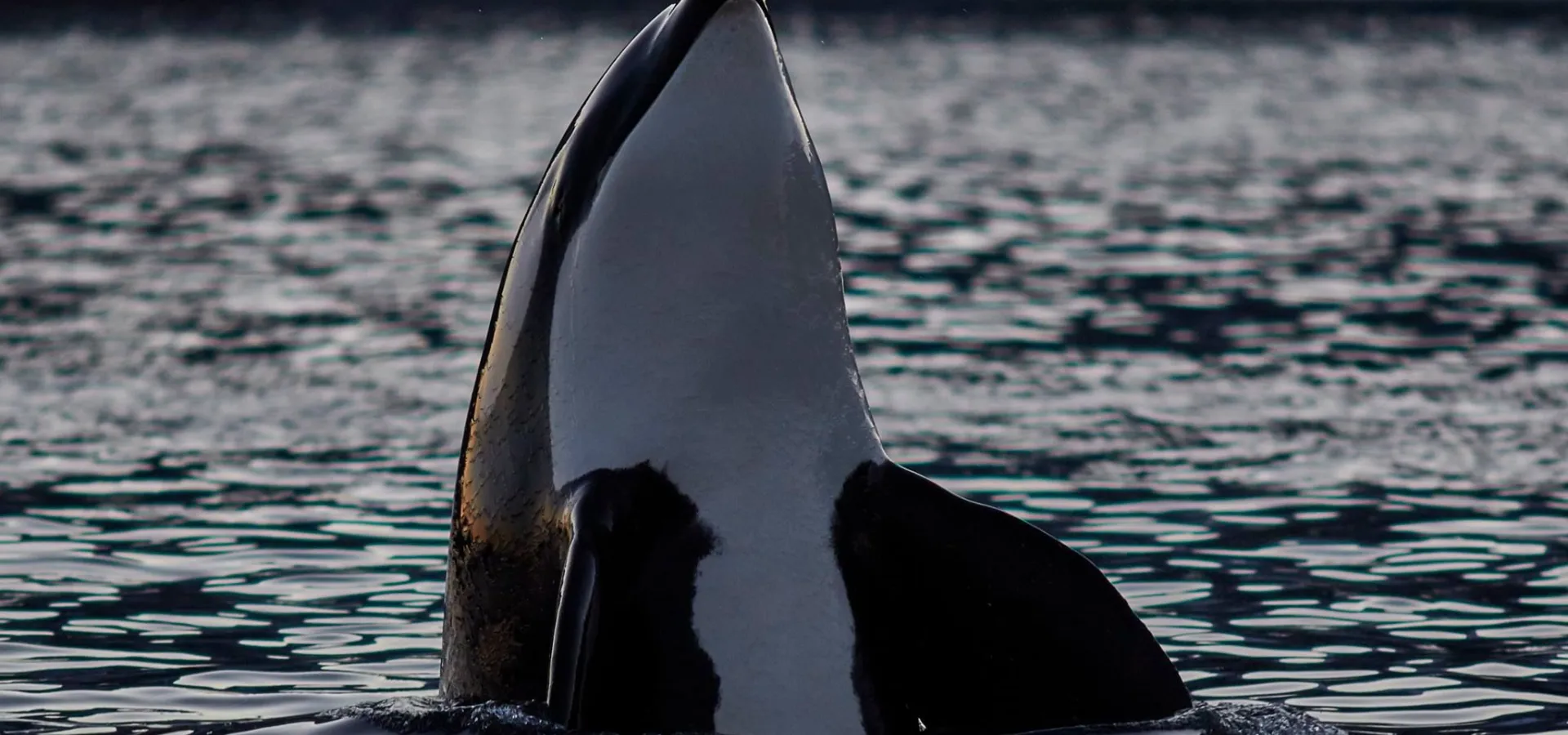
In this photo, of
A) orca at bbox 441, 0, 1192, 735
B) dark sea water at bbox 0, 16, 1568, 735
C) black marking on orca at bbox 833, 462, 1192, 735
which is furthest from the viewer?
dark sea water at bbox 0, 16, 1568, 735

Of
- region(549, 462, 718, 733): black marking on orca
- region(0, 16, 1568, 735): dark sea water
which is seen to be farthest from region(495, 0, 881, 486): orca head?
region(0, 16, 1568, 735): dark sea water

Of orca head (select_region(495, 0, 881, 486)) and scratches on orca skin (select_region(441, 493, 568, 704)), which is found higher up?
orca head (select_region(495, 0, 881, 486))

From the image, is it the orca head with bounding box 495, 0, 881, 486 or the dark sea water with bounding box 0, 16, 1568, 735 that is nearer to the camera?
the orca head with bounding box 495, 0, 881, 486

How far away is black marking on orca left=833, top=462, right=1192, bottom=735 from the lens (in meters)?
6.70

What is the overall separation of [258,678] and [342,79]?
48296 millimetres

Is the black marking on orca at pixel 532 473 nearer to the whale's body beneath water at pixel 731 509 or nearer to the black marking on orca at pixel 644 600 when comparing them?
the whale's body beneath water at pixel 731 509

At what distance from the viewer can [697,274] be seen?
6809 mm

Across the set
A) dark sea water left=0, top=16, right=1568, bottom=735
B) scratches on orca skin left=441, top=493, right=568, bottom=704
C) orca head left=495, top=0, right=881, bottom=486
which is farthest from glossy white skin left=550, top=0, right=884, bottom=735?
dark sea water left=0, top=16, right=1568, bottom=735

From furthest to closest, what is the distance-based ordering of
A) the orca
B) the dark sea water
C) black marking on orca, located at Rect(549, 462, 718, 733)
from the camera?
the dark sea water → the orca → black marking on orca, located at Rect(549, 462, 718, 733)

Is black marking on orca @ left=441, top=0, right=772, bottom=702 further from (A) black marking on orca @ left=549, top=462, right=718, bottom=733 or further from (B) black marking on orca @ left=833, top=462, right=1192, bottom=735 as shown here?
(B) black marking on orca @ left=833, top=462, right=1192, bottom=735

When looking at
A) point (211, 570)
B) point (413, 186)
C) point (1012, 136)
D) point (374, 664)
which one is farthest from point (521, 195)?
point (374, 664)

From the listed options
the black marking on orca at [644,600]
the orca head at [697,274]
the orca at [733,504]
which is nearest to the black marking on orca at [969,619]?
the orca at [733,504]

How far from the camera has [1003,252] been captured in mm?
24375

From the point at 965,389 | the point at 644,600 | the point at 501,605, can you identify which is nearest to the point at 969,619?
the point at 644,600
